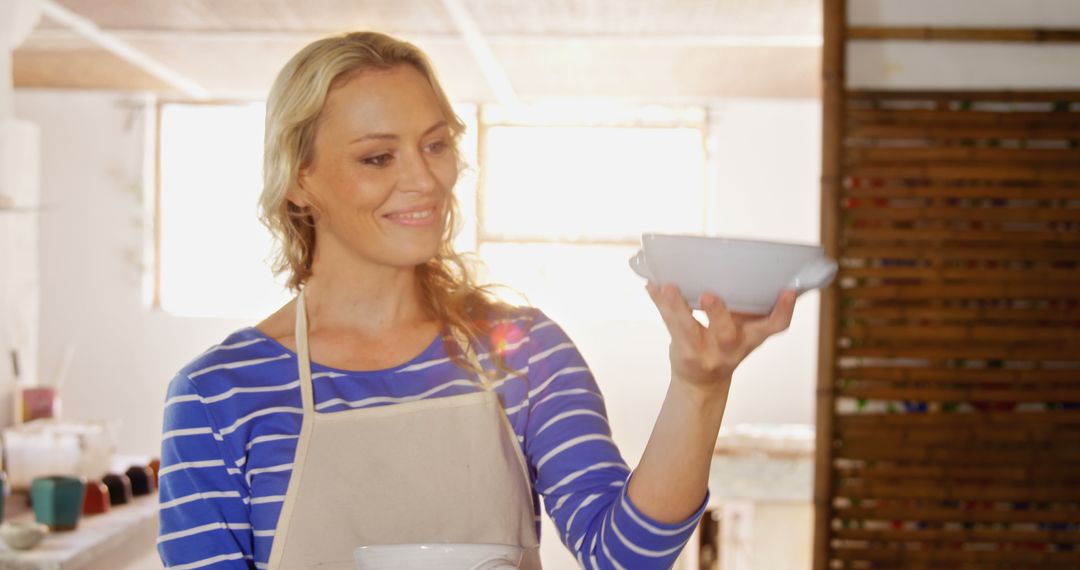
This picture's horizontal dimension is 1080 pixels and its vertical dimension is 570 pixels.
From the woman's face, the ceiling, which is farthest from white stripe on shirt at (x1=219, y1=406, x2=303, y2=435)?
the ceiling

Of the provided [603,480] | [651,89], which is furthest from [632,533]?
[651,89]

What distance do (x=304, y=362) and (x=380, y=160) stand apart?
270 mm

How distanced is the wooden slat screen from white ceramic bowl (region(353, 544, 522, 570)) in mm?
1814

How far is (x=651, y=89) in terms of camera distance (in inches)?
219

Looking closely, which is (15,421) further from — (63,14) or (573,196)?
(573,196)

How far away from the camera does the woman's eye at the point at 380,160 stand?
1.30m

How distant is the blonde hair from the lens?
1.32 metres

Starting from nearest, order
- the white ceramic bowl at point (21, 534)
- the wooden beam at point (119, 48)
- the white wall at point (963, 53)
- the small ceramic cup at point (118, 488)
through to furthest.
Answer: the white ceramic bowl at point (21, 534), the white wall at point (963, 53), the small ceramic cup at point (118, 488), the wooden beam at point (119, 48)

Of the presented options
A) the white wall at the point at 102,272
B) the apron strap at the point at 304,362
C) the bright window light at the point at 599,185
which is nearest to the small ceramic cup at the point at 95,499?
the apron strap at the point at 304,362

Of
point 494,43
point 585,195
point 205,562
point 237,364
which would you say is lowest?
point 205,562

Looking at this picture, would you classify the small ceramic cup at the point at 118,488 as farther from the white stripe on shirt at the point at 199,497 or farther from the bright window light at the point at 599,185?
the bright window light at the point at 599,185

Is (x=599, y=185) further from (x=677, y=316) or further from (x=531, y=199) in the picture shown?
(x=677, y=316)

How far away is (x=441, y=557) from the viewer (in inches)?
36.2

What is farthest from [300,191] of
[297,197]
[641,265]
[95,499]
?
[95,499]
